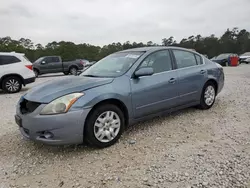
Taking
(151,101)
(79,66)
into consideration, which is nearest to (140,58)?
(151,101)

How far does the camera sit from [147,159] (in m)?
3.13

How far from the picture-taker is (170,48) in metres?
4.79

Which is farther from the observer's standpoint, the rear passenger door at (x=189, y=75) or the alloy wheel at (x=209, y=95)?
the alloy wheel at (x=209, y=95)

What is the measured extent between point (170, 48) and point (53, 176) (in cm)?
319

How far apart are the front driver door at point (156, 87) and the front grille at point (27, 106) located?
146 centimetres

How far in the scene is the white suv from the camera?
9.23 meters

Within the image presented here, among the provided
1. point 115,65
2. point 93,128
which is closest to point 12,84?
point 115,65

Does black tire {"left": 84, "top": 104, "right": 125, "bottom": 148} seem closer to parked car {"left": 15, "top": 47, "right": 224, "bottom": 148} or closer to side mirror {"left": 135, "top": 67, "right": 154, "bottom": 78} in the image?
parked car {"left": 15, "top": 47, "right": 224, "bottom": 148}

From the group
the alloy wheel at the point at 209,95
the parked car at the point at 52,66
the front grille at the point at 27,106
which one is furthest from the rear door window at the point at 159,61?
the parked car at the point at 52,66

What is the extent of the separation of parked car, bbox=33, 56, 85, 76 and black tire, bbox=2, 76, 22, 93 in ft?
28.4

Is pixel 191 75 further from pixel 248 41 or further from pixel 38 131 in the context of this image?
pixel 248 41

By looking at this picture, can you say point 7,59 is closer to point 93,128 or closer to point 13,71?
point 13,71

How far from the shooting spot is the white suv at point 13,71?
9.23 metres

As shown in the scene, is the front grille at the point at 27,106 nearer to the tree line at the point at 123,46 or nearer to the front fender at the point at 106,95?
the front fender at the point at 106,95
